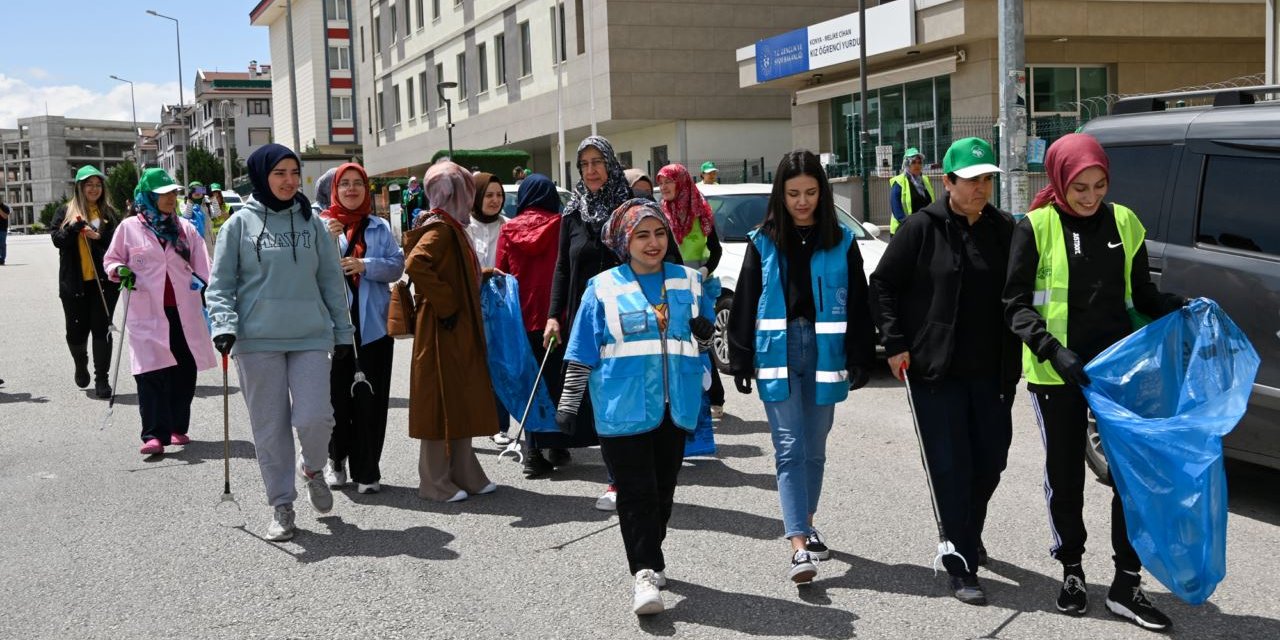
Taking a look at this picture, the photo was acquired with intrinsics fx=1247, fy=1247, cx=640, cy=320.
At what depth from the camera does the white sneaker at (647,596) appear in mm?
4859

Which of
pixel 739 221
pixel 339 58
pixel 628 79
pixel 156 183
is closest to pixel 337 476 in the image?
pixel 156 183

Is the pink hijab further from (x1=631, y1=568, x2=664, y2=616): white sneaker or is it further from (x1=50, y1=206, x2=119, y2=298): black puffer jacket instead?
(x1=50, y1=206, x2=119, y2=298): black puffer jacket

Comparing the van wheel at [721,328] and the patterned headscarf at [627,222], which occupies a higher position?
the patterned headscarf at [627,222]

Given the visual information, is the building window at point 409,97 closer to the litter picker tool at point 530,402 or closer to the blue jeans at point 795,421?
the litter picker tool at point 530,402

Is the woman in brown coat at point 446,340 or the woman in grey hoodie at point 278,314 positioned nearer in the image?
the woman in grey hoodie at point 278,314

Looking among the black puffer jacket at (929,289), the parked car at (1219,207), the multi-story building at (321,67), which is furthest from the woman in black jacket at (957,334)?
the multi-story building at (321,67)

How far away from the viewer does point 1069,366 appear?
4.57m

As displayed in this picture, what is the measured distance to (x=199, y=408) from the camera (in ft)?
34.9

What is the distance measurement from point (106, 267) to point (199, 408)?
2064 millimetres

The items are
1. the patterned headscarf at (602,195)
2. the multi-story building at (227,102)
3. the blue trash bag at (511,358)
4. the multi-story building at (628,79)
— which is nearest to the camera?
the patterned headscarf at (602,195)

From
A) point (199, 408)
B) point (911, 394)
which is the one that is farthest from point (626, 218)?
Result: point (199, 408)

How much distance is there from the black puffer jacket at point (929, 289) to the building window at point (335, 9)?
8164cm

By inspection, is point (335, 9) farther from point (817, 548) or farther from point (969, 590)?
point (969, 590)

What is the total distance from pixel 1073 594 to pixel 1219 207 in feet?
7.82
